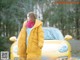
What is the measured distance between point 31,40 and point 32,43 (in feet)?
0.30

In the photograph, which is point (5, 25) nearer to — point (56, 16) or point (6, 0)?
point (6, 0)

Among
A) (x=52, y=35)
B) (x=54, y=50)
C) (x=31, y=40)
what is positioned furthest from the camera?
(x=52, y=35)

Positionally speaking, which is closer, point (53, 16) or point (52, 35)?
point (52, 35)

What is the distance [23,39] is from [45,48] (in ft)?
4.97

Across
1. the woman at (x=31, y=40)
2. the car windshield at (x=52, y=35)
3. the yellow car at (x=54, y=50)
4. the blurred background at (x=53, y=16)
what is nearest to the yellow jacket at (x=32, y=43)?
the woman at (x=31, y=40)

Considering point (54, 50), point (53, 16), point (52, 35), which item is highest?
point (53, 16)

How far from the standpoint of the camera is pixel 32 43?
8664 millimetres

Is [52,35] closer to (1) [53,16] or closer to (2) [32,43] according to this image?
(2) [32,43]

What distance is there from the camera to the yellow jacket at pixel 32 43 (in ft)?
28.2

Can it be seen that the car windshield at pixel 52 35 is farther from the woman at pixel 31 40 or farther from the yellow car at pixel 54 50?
the woman at pixel 31 40

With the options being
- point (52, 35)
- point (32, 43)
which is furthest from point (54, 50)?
point (52, 35)

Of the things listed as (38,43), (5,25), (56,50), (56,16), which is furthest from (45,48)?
(56,16)

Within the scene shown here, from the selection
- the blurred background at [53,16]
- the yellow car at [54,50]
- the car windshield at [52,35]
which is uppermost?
the blurred background at [53,16]

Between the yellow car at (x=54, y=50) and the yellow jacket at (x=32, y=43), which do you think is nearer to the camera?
the yellow jacket at (x=32, y=43)
